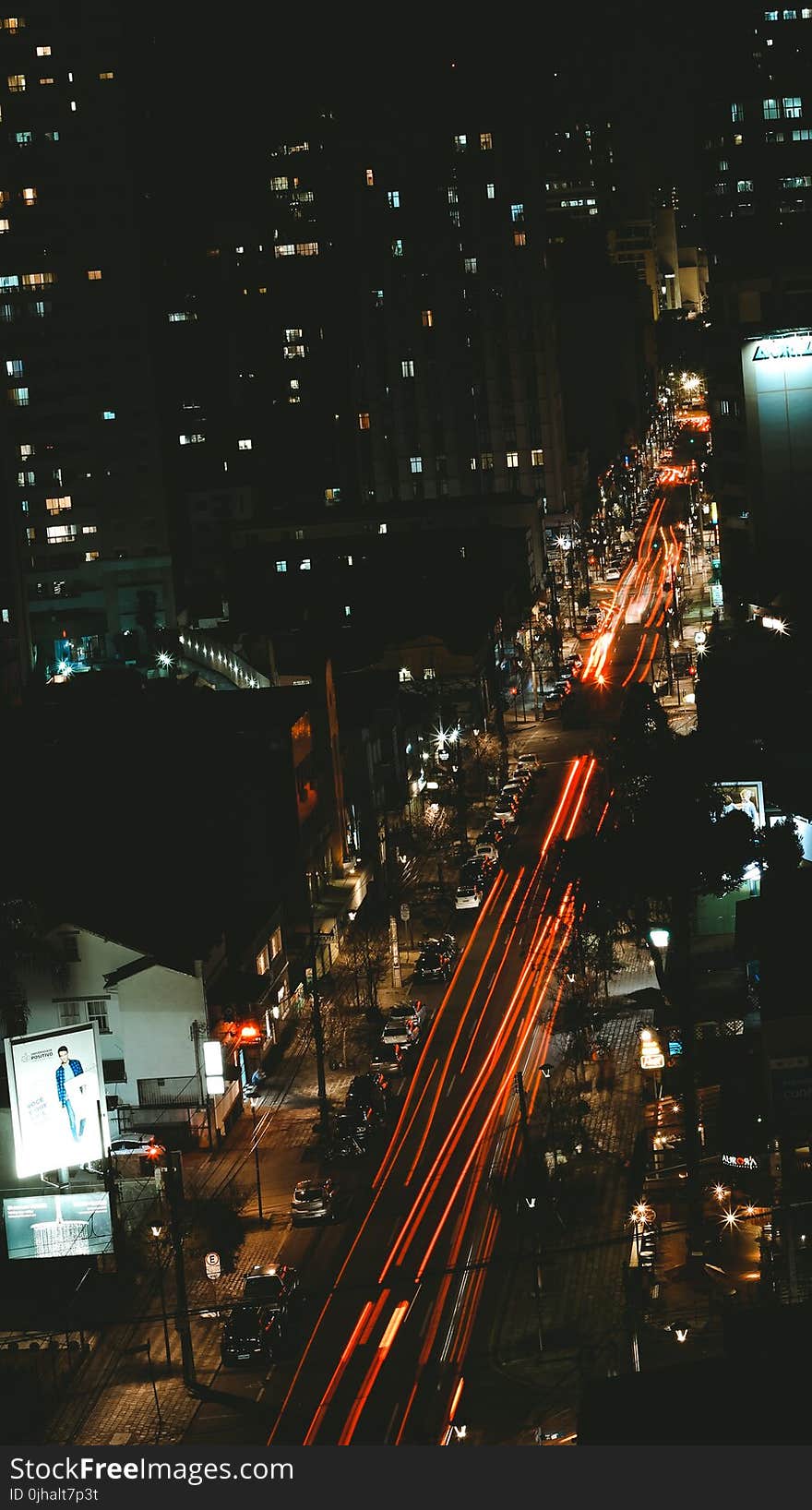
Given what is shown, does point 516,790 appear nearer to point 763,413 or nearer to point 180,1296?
point 763,413

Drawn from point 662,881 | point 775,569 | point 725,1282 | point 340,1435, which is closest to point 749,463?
point 775,569

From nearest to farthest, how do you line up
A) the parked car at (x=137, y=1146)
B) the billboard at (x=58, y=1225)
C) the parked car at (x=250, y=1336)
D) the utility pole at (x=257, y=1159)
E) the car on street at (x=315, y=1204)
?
the parked car at (x=250, y=1336) → the billboard at (x=58, y=1225) → the car on street at (x=315, y=1204) → the utility pole at (x=257, y=1159) → the parked car at (x=137, y=1146)

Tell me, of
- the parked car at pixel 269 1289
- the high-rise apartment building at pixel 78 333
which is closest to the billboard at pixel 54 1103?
the parked car at pixel 269 1289

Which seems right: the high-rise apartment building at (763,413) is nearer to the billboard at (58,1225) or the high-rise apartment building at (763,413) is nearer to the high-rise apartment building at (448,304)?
the high-rise apartment building at (448,304)

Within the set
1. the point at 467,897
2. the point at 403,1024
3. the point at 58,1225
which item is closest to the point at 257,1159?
the point at 58,1225

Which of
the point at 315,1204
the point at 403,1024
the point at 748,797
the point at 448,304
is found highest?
the point at 448,304

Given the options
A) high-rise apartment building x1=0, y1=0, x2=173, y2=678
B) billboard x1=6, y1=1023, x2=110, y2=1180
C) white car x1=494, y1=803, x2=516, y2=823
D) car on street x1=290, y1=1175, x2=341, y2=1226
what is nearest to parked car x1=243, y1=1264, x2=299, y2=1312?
car on street x1=290, y1=1175, x2=341, y2=1226
